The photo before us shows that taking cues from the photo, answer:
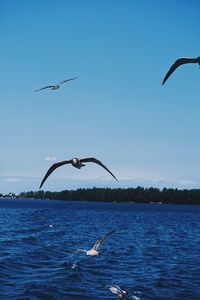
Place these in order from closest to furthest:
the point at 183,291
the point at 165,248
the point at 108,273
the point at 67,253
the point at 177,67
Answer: the point at 177,67, the point at 183,291, the point at 108,273, the point at 67,253, the point at 165,248

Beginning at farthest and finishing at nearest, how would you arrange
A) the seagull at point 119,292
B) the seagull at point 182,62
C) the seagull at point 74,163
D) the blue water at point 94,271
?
the blue water at point 94,271 → the seagull at point 119,292 → the seagull at point 182,62 → the seagull at point 74,163

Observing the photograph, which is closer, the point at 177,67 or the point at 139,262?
the point at 177,67

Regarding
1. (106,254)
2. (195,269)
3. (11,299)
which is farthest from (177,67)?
(106,254)

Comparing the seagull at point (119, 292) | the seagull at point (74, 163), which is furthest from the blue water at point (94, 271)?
the seagull at point (74, 163)

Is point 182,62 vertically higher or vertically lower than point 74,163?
higher

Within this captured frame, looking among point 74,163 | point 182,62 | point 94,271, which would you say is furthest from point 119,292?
point 182,62

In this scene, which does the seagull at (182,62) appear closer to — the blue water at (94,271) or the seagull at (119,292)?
the seagull at (119,292)

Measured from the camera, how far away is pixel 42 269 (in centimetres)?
2883

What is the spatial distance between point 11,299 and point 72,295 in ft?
9.20

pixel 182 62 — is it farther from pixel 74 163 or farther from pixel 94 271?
pixel 94 271

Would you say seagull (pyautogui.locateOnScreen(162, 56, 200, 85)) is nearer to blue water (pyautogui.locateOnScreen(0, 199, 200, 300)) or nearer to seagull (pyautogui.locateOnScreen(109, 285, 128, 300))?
seagull (pyautogui.locateOnScreen(109, 285, 128, 300))

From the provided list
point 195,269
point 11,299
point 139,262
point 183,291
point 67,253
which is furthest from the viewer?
point 67,253

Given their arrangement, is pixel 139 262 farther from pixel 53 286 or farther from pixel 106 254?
pixel 53 286

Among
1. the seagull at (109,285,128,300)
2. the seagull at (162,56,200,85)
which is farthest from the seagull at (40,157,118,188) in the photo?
the seagull at (109,285,128,300)
